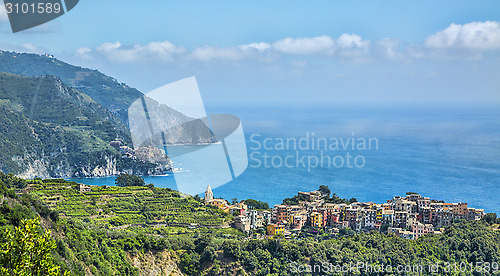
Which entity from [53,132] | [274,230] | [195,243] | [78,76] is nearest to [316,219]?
[274,230]

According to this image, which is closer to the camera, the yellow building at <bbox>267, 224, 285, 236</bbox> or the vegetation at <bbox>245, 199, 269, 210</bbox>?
the yellow building at <bbox>267, 224, 285, 236</bbox>

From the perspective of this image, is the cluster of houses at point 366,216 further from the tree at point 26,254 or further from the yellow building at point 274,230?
the tree at point 26,254

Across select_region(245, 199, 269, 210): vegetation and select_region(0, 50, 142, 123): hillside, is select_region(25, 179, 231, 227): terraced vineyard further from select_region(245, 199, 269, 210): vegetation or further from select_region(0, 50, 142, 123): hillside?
select_region(0, 50, 142, 123): hillside

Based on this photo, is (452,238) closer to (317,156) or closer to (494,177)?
(494,177)

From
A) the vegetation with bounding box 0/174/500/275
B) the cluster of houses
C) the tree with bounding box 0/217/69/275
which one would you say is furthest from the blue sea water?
the tree with bounding box 0/217/69/275

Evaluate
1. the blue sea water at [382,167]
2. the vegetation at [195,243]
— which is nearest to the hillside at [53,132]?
the blue sea water at [382,167]

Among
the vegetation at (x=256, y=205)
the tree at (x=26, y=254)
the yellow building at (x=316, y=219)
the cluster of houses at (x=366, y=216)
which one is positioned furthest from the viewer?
the vegetation at (x=256, y=205)
